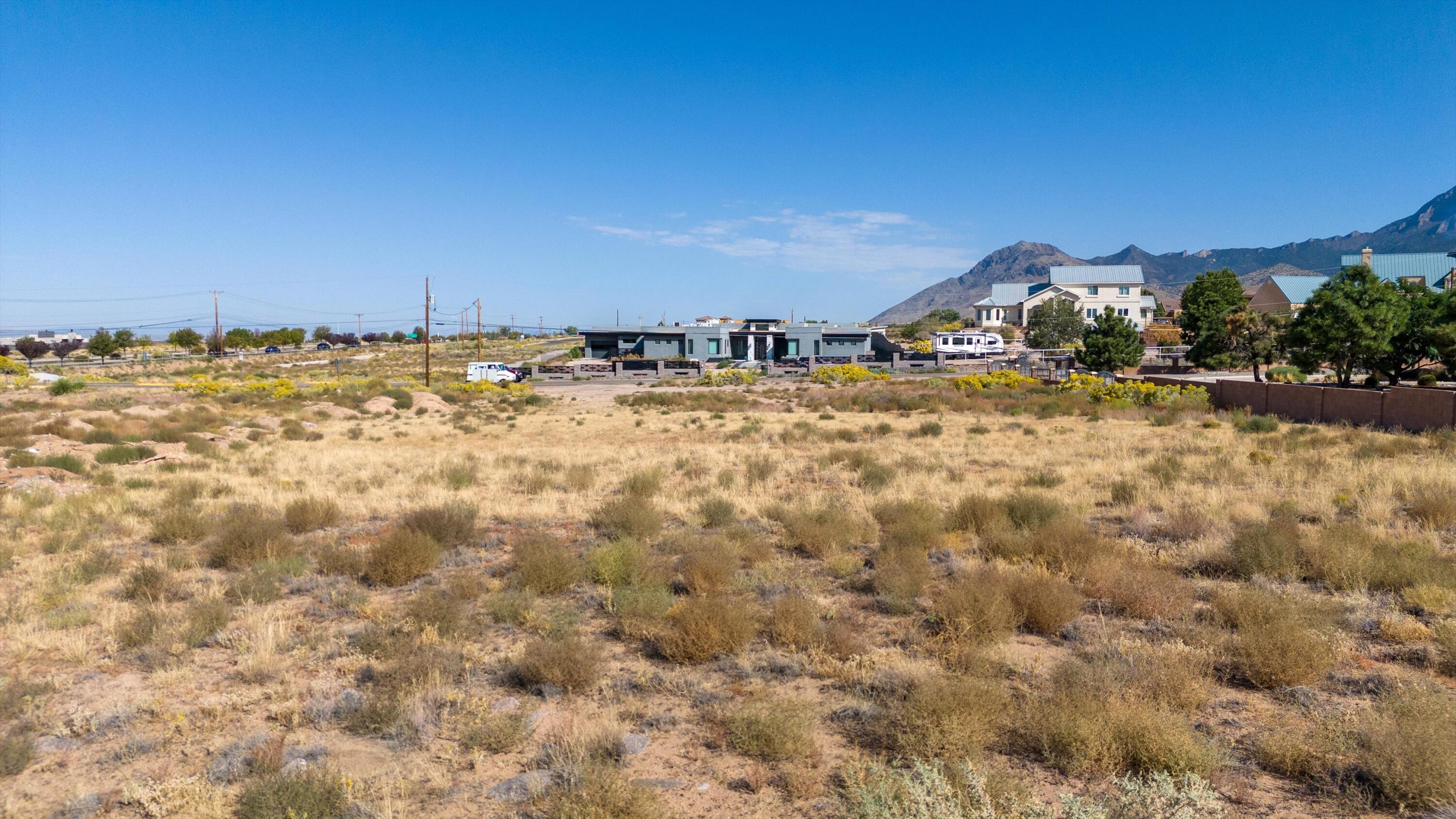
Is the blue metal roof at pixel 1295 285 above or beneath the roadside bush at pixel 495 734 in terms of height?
above

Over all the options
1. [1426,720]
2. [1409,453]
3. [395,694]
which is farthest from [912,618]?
[1409,453]

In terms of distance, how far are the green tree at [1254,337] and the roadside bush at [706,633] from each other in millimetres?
45488

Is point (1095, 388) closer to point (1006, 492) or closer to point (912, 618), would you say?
point (1006, 492)

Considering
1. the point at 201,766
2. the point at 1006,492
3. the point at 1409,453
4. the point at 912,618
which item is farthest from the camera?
the point at 1409,453

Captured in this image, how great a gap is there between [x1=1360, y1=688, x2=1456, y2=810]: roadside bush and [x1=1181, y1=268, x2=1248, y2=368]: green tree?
50.5 m

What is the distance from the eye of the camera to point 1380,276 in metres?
71.8

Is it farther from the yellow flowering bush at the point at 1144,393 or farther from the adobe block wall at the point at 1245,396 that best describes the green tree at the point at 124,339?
the adobe block wall at the point at 1245,396

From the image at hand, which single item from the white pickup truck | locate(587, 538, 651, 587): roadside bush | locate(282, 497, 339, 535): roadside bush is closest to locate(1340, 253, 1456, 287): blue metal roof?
the white pickup truck

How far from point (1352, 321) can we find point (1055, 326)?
156 ft

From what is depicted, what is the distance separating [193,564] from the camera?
10.3m

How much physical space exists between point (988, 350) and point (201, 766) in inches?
2917

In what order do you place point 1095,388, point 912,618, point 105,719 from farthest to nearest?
point 1095,388 < point 912,618 < point 105,719

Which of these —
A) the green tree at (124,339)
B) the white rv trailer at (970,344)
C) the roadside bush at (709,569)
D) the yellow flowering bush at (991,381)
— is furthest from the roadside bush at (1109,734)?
the green tree at (124,339)

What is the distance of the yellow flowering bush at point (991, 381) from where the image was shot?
41088mm
